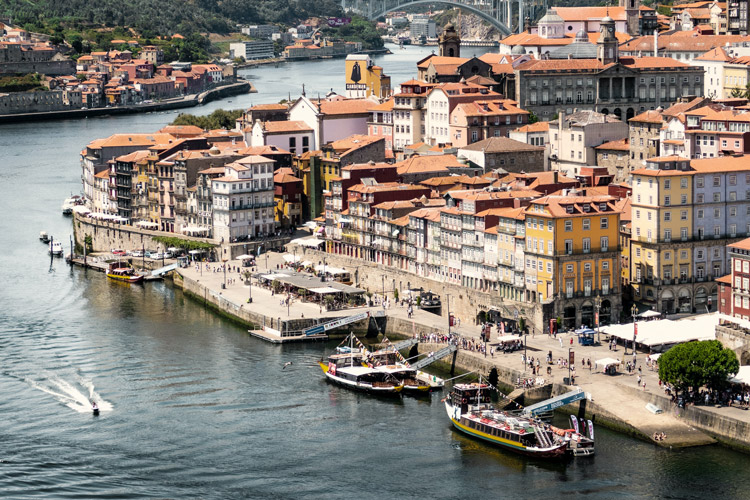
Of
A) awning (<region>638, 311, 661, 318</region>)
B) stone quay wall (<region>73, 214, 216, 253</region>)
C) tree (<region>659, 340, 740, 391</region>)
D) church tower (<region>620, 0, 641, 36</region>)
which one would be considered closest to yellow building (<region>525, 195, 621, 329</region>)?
awning (<region>638, 311, 661, 318</region>)

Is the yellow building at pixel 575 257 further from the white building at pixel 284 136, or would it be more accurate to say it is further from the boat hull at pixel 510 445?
the white building at pixel 284 136

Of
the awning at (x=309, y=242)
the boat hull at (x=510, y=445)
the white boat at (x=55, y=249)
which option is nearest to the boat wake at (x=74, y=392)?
the boat hull at (x=510, y=445)

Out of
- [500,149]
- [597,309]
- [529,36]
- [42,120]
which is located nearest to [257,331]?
[597,309]

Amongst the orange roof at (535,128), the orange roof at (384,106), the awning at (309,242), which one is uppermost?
the orange roof at (384,106)

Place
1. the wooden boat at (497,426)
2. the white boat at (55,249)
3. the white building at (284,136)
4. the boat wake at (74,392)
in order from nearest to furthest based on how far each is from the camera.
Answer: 1. the wooden boat at (497,426)
2. the boat wake at (74,392)
3. the white boat at (55,249)
4. the white building at (284,136)

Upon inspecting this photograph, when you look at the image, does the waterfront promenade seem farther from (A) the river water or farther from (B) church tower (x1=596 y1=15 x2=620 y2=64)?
(B) church tower (x1=596 y1=15 x2=620 y2=64)

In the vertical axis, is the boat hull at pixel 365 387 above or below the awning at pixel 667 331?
below
